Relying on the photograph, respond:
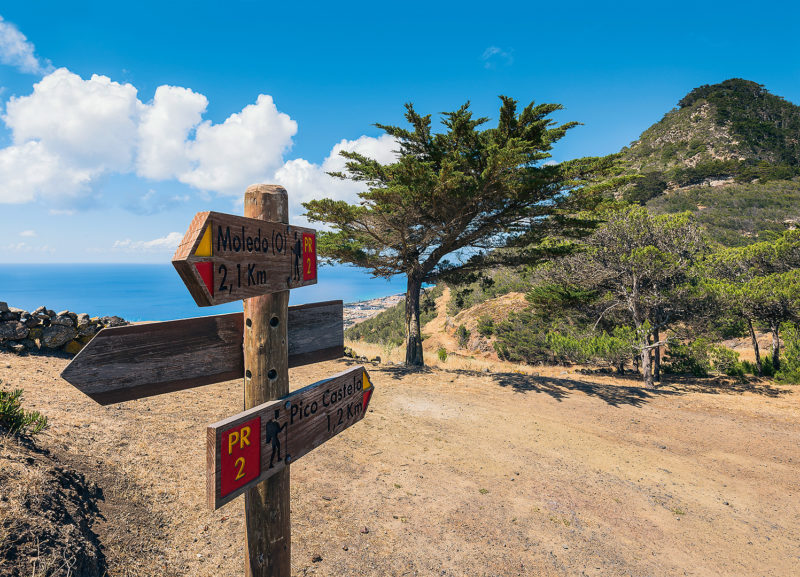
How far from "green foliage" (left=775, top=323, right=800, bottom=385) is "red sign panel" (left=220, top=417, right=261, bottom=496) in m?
19.0

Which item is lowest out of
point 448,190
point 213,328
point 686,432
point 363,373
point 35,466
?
point 686,432

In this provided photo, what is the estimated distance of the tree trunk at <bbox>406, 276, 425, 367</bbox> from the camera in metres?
12.9

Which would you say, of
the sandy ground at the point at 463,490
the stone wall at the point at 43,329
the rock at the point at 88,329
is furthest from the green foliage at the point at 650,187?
the stone wall at the point at 43,329

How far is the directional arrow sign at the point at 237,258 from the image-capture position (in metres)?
1.51

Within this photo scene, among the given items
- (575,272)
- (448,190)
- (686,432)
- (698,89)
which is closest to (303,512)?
(448,190)

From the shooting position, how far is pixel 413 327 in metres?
12.9

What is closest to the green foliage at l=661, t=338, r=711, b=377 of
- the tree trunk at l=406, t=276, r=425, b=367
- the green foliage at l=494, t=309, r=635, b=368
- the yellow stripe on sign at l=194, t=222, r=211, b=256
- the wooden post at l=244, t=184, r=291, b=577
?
the green foliage at l=494, t=309, r=635, b=368

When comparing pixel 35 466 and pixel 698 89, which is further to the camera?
pixel 698 89

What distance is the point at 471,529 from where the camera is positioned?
4309 millimetres

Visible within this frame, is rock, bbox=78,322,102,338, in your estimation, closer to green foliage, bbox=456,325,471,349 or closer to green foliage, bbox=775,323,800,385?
green foliage, bbox=456,325,471,349

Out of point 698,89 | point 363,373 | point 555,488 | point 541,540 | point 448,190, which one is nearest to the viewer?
point 363,373

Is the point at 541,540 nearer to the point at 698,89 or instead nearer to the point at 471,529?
the point at 471,529

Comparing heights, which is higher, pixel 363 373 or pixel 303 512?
pixel 363 373

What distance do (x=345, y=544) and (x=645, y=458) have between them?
5877 mm
